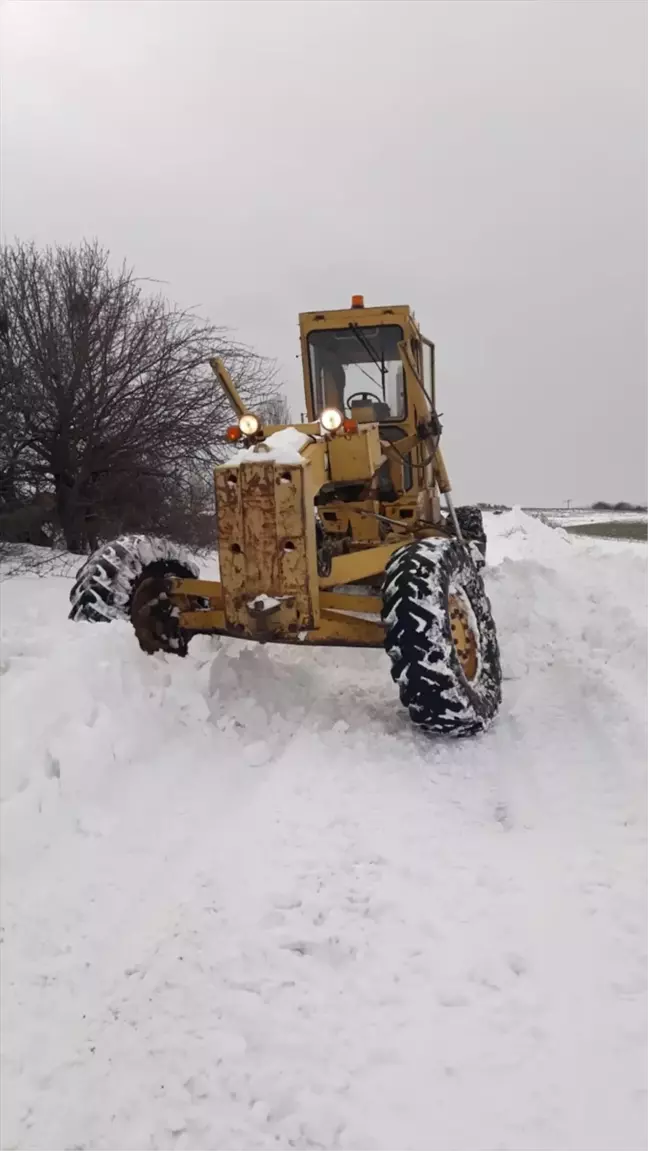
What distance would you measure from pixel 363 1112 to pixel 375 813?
154cm

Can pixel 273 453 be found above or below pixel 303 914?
above

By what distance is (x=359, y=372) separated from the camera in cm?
707

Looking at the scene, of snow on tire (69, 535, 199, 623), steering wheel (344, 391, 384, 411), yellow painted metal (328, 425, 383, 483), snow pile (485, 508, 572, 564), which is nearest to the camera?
snow on tire (69, 535, 199, 623)

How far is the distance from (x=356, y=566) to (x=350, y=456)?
2.62ft

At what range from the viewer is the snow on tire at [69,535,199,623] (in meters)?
5.27

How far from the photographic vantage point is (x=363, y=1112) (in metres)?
2.09

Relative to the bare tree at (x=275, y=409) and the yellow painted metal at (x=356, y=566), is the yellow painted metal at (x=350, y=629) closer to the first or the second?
the yellow painted metal at (x=356, y=566)

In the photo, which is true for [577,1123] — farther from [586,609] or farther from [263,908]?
[586,609]

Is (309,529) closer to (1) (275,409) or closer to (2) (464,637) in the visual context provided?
(2) (464,637)

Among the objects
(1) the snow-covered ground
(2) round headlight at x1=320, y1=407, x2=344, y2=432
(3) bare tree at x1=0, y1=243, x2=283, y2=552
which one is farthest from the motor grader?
(3) bare tree at x1=0, y1=243, x2=283, y2=552

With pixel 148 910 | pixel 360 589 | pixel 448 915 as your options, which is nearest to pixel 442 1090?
pixel 448 915

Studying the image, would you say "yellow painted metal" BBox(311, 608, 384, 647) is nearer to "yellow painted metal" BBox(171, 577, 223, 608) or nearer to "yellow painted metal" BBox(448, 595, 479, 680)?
"yellow painted metal" BBox(448, 595, 479, 680)

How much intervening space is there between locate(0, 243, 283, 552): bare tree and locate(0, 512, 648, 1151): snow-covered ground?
6.01m

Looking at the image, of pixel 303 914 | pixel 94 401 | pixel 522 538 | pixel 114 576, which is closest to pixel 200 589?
pixel 114 576
